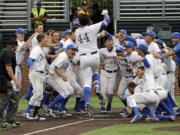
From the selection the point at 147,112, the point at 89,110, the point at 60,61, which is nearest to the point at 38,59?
the point at 60,61

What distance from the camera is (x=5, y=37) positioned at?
1096 inches

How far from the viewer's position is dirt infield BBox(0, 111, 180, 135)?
14.0 metres

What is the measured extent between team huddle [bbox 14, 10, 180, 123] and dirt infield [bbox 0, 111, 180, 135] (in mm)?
334

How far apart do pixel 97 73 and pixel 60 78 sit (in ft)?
3.33

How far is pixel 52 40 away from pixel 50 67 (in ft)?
3.89

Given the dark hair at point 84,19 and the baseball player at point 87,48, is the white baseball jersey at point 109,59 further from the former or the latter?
the dark hair at point 84,19

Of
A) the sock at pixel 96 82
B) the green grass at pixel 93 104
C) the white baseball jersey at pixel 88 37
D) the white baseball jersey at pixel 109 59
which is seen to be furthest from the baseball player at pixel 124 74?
the green grass at pixel 93 104

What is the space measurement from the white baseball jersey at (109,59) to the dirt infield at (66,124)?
1418 mm

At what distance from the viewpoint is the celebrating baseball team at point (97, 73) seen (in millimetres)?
15844

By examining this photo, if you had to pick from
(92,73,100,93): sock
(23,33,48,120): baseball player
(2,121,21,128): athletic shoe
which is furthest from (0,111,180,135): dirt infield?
(92,73,100,93): sock

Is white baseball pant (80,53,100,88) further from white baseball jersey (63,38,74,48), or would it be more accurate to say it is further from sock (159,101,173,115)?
sock (159,101,173,115)

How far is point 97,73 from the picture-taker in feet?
57.3

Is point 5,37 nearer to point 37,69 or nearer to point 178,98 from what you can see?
point 178,98

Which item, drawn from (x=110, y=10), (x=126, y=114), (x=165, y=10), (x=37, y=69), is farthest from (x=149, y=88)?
(x=110, y=10)
